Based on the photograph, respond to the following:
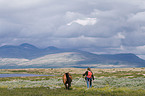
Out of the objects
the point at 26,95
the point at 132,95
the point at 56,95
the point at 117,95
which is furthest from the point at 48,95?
the point at 132,95

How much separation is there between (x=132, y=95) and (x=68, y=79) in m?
10.7

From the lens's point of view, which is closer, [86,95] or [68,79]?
[86,95]

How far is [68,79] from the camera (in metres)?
32.0

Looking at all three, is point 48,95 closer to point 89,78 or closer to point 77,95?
point 77,95

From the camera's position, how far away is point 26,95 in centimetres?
2505

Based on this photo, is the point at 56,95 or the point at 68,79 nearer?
the point at 56,95

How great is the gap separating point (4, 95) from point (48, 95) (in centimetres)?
542

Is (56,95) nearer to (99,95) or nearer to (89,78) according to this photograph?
(99,95)

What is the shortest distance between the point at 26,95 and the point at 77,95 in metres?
6.11

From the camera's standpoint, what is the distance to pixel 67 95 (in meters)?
24.6

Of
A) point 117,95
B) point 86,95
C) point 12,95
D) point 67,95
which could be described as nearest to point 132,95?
point 117,95

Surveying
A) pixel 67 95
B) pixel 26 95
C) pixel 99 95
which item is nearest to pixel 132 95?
pixel 99 95

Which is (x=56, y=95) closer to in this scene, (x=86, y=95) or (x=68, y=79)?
(x=86, y=95)

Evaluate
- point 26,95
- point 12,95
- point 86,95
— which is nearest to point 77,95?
point 86,95
